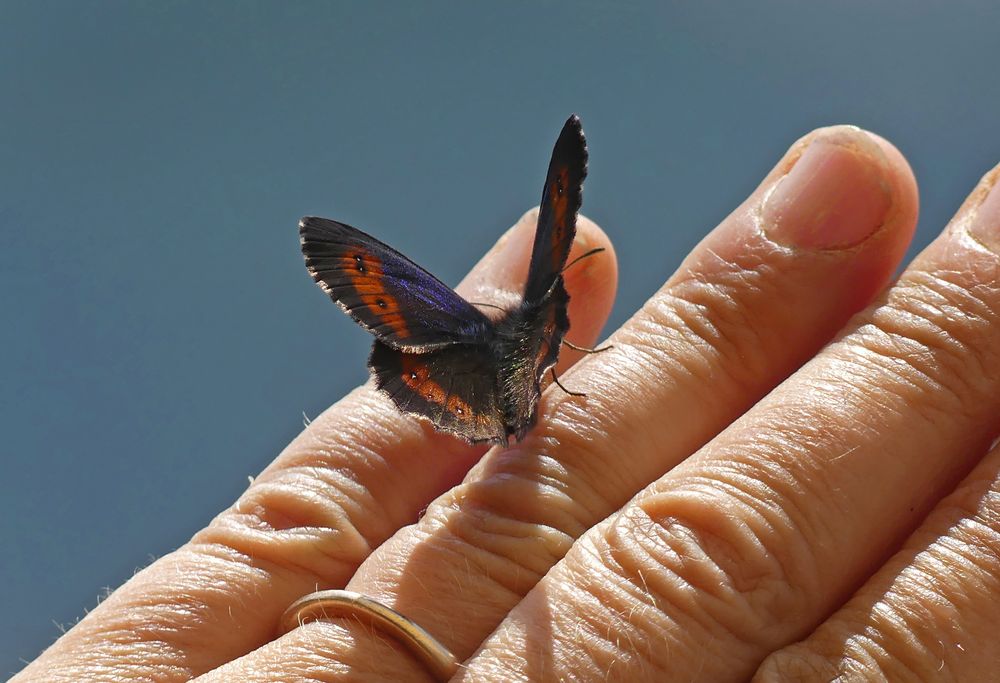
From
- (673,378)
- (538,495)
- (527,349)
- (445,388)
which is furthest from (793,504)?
(445,388)

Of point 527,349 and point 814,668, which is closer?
point 814,668

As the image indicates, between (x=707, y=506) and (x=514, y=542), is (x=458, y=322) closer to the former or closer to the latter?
(x=514, y=542)

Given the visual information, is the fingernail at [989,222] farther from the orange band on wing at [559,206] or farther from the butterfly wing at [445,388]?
the butterfly wing at [445,388]

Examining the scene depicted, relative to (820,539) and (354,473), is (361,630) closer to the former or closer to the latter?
(354,473)

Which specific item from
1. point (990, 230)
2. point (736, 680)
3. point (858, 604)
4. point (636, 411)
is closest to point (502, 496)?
point (636, 411)

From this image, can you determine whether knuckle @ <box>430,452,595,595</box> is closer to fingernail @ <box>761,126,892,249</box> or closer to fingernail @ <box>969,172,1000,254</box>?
fingernail @ <box>761,126,892,249</box>

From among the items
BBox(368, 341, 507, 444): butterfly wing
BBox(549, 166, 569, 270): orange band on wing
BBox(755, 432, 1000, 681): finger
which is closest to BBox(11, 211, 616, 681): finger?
BBox(368, 341, 507, 444): butterfly wing
